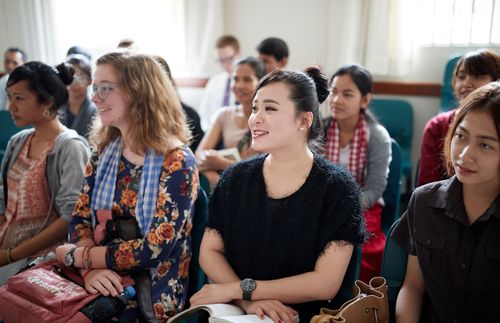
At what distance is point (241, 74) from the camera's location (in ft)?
9.10

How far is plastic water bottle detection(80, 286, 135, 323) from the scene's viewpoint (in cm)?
134

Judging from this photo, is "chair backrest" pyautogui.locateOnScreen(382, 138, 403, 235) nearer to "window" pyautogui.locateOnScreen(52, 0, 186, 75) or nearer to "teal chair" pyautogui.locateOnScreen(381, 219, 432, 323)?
"teal chair" pyautogui.locateOnScreen(381, 219, 432, 323)

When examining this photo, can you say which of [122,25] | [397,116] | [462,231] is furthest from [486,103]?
[122,25]

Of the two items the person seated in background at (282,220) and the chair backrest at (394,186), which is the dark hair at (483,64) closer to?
the chair backrest at (394,186)

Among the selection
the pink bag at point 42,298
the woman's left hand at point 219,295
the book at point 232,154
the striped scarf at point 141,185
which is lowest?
the pink bag at point 42,298

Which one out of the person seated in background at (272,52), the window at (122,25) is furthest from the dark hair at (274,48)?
the window at (122,25)

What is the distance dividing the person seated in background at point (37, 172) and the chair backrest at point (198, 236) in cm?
55

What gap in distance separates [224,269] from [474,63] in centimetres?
160

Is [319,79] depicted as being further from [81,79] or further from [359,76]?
[81,79]

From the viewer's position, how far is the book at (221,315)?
1.21 m

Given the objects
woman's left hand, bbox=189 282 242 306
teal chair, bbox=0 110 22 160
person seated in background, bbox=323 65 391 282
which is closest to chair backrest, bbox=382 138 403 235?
person seated in background, bbox=323 65 391 282

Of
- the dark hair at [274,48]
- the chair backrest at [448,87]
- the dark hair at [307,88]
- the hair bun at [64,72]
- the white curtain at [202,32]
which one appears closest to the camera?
the dark hair at [307,88]

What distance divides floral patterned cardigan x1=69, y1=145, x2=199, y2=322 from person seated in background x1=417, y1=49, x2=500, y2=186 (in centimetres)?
118

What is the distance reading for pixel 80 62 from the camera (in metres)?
3.00
